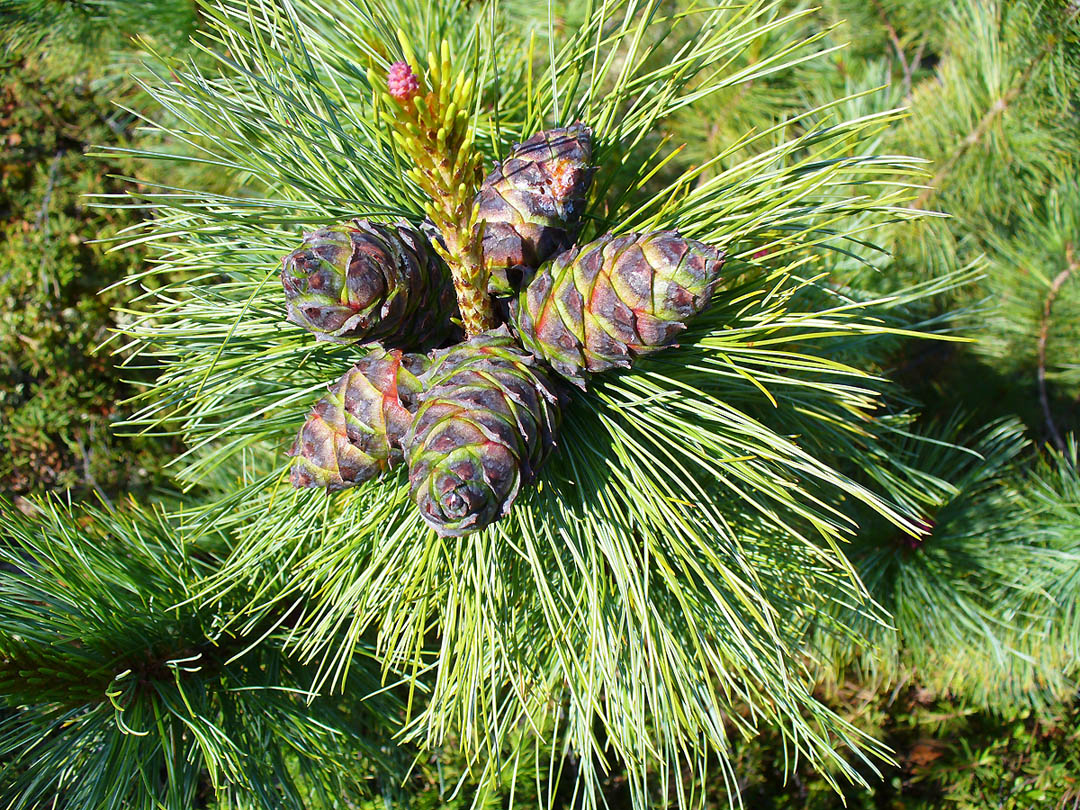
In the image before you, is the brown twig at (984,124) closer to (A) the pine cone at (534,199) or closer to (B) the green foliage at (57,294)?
(A) the pine cone at (534,199)

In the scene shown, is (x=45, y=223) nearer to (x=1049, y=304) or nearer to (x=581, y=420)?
(x=581, y=420)

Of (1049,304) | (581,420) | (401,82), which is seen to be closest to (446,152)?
(401,82)

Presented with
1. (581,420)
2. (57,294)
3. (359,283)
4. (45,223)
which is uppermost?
(45,223)

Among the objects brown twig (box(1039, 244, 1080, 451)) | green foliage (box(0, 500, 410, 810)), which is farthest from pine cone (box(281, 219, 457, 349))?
brown twig (box(1039, 244, 1080, 451))

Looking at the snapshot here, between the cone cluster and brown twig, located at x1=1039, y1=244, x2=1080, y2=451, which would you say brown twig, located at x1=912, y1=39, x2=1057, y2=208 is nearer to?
brown twig, located at x1=1039, y1=244, x2=1080, y2=451

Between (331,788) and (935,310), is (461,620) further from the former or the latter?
(935,310)

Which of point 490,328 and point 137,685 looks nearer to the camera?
point 490,328
